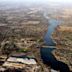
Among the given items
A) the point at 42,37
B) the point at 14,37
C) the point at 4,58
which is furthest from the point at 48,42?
the point at 4,58

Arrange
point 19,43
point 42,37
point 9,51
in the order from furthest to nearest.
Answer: point 42,37 < point 19,43 < point 9,51

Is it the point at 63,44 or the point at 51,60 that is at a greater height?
the point at 51,60

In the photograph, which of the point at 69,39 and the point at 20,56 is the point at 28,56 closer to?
the point at 20,56

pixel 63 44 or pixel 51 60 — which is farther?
pixel 63 44

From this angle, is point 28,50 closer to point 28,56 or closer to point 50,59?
point 28,56

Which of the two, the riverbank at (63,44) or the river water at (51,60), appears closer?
the river water at (51,60)

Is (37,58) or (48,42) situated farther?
(48,42)

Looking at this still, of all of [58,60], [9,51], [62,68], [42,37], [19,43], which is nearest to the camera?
[62,68]

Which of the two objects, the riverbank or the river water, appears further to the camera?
the riverbank

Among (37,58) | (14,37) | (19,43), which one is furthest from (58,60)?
(14,37)
